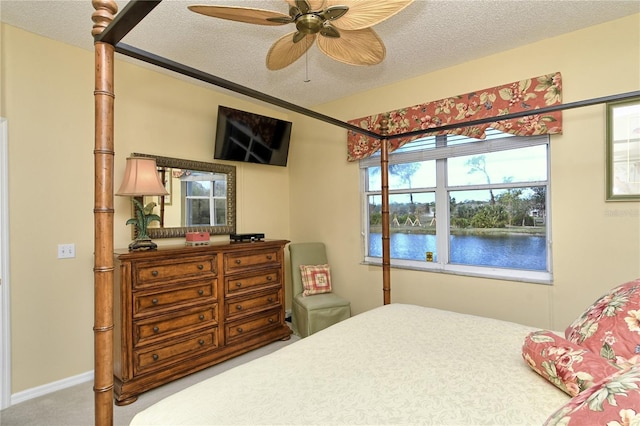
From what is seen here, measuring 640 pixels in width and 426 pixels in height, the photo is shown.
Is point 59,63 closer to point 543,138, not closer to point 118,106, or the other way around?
point 118,106

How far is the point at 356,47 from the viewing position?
188 centimetres

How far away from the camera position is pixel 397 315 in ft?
6.78

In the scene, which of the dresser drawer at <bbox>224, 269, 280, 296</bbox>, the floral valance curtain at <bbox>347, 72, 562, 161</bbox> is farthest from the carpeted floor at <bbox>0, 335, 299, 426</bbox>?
the floral valance curtain at <bbox>347, 72, 562, 161</bbox>

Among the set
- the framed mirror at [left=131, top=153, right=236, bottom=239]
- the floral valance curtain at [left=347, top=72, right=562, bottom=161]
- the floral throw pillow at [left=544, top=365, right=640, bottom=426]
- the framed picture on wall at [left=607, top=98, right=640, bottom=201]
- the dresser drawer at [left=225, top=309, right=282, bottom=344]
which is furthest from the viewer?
the framed mirror at [left=131, top=153, right=236, bottom=239]

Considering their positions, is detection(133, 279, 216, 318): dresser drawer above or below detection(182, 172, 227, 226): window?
below

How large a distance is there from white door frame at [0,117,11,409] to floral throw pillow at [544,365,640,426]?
123 inches

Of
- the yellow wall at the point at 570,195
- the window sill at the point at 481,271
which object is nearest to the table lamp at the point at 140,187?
the window sill at the point at 481,271

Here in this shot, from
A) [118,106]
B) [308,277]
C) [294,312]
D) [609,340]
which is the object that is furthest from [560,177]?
[118,106]

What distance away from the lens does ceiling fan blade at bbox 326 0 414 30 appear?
1.44 metres

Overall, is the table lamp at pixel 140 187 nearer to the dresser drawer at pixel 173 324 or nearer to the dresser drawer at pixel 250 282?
the dresser drawer at pixel 173 324

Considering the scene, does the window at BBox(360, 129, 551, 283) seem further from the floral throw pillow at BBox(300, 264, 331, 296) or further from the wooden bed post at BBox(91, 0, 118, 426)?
the wooden bed post at BBox(91, 0, 118, 426)

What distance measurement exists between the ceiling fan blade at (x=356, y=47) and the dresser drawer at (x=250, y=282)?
6.77ft

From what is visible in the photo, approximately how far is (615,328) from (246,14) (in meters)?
2.02

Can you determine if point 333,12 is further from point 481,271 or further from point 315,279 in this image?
point 315,279
